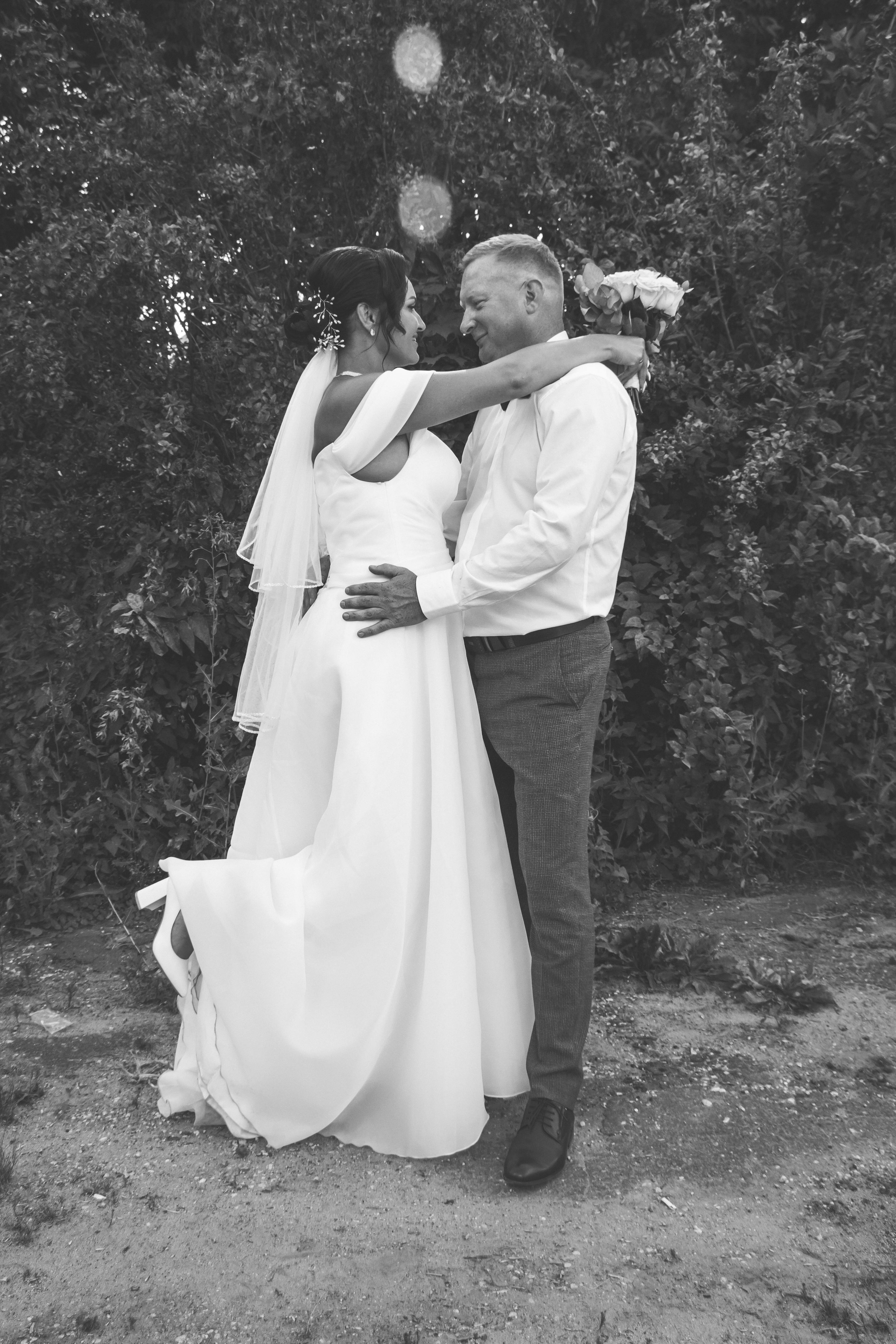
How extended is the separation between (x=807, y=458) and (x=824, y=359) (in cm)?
45

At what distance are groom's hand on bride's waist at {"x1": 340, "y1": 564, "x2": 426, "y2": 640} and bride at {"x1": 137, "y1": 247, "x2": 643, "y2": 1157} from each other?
50mm

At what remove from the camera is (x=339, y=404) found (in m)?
2.95

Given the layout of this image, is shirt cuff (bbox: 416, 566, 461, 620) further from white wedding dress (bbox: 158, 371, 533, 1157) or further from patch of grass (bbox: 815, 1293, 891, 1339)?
patch of grass (bbox: 815, 1293, 891, 1339)

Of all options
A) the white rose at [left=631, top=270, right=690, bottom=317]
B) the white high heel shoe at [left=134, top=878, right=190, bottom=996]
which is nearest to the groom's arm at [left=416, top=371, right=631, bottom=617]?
the white rose at [left=631, top=270, right=690, bottom=317]

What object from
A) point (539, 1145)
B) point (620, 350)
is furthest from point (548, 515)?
point (539, 1145)

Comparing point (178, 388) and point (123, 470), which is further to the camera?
point (123, 470)

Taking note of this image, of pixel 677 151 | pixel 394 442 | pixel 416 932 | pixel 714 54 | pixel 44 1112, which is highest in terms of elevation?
pixel 714 54

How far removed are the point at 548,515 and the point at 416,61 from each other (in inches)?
106

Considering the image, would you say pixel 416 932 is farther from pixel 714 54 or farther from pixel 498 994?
pixel 714 54

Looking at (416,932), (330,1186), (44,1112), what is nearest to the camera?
(330,1186)

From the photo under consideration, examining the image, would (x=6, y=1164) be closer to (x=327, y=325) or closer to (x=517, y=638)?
(x=517, y=638)

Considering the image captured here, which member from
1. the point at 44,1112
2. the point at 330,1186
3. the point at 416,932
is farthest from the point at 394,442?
the point at 44,1112

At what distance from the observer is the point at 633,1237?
2.46 m

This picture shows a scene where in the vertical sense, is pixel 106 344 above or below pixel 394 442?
above
